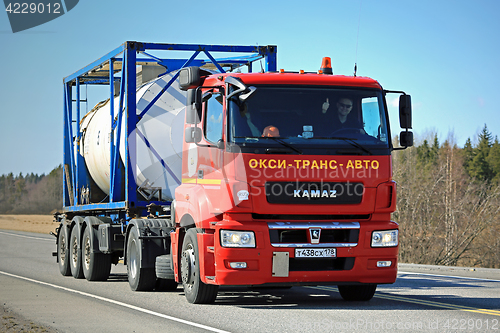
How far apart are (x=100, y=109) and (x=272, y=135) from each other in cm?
788

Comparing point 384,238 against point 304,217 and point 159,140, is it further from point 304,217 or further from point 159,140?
point 159,140

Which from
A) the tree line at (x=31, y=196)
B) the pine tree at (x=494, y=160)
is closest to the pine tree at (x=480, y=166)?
the pine tree at (x=494, y=160)

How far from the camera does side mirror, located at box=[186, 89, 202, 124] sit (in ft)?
31.5

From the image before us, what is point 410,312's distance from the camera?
901cm

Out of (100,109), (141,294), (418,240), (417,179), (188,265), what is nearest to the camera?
(188,265)

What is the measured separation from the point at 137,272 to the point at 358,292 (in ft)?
12.9

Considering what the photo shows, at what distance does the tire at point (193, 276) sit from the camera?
9641 millimetres

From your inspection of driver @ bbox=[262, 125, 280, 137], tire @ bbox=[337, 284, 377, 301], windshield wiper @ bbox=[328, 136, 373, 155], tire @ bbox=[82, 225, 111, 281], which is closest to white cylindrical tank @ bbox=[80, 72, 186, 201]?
tire @ bbox=[82, 225, 111, 281]

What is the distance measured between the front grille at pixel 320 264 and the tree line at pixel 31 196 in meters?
65.3

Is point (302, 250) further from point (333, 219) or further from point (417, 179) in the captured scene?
point (417, 179)

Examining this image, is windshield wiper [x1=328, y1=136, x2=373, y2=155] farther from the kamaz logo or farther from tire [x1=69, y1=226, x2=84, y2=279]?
tire [x1=69, y1=226, x2=84, y2=279]

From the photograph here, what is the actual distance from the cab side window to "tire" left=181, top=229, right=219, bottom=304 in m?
1.37

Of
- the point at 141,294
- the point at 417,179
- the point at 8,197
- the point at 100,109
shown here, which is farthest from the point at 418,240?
the point at 8,197

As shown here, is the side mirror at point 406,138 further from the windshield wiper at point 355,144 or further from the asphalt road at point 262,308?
the asphalt road at point 262,308
